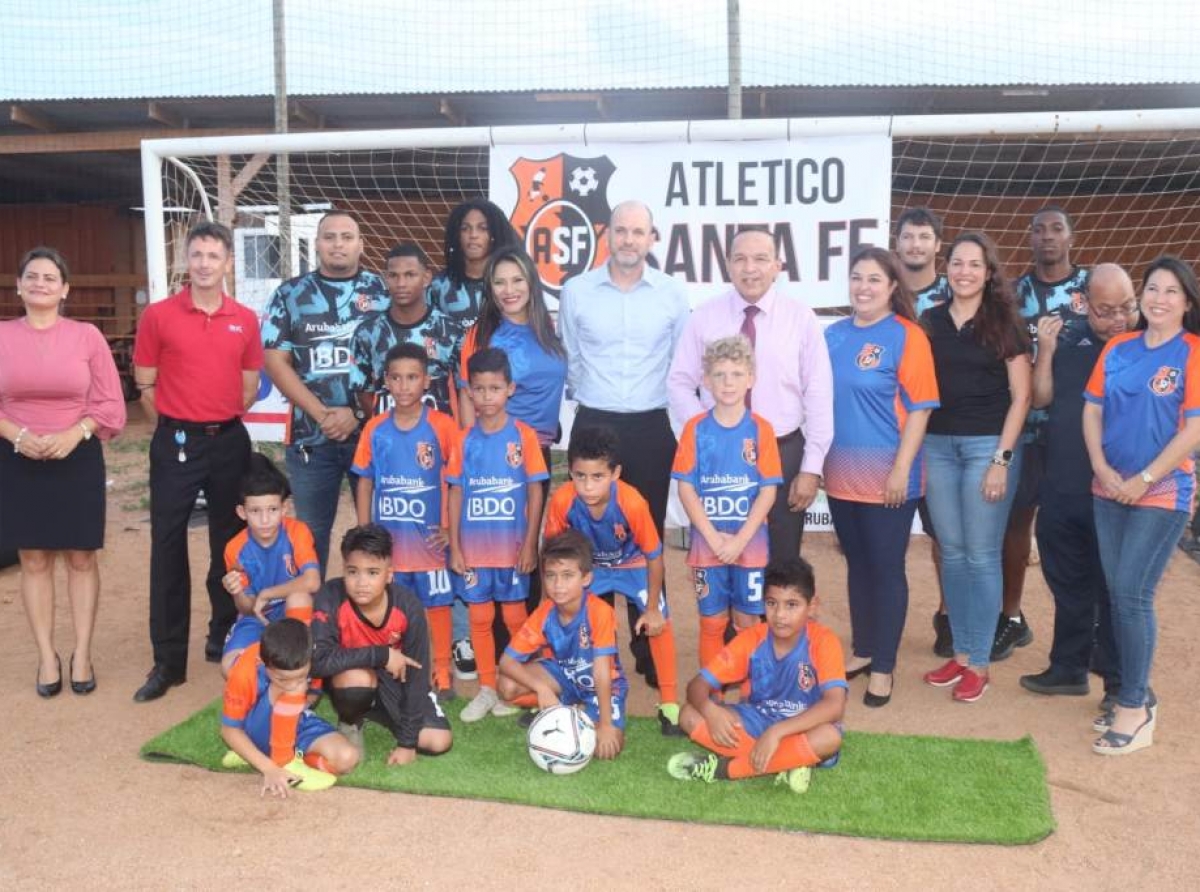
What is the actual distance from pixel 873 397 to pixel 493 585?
168 cm

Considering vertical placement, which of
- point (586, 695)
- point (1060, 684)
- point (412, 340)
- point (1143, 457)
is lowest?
point (1060, 684)

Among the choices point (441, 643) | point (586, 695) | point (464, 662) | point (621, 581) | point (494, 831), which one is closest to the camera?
point (494, 831)

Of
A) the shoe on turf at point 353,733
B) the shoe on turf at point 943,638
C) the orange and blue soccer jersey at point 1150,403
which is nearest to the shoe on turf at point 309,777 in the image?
the shoe on turf at point 353,733

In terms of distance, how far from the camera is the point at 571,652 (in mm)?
4020

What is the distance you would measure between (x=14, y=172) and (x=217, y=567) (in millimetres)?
13084

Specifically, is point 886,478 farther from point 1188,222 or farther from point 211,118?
point 1188,222

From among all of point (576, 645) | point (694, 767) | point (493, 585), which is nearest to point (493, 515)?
point (493, 585)

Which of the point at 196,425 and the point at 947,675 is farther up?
the point at 196,425

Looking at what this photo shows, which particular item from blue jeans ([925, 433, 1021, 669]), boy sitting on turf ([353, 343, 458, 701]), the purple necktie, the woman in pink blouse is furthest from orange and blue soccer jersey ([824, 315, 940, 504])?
the woman in pink blouse

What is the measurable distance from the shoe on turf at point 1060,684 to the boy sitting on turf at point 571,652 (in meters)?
1.86

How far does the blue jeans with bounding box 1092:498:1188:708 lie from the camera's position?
3854 millimetres

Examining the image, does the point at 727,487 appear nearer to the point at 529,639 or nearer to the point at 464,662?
the point at 529,639

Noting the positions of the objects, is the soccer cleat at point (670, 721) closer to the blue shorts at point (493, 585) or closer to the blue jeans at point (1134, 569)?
the blue shorts at point (493, 585)

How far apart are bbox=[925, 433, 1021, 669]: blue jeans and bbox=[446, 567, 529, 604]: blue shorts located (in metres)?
1.73
